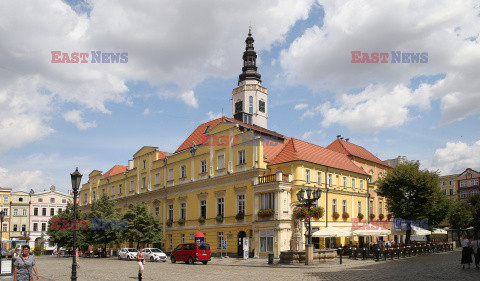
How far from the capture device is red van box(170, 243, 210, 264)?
3556 cm

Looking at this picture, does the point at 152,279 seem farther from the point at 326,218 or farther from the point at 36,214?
the point at 36,214

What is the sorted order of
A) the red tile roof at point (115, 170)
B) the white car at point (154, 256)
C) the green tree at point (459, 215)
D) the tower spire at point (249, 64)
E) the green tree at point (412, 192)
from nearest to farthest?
the white car at point (154, 256)
the green tree at point (412, 192)
the green tree at point (459, 215)
the tower spire at point (249, 64)
the red tile roof at point (115, 170)

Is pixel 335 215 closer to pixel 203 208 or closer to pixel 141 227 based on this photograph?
pixel 203 208

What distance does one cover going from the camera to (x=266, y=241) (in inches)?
1567

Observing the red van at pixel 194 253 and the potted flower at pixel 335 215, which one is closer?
the red van at pixel 194 253

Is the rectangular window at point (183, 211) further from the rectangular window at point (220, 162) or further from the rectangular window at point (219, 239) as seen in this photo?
the rectangular window at point (220, 162)

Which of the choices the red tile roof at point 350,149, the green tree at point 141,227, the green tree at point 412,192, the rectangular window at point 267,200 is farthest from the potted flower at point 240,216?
the red tile roof at point 350,149

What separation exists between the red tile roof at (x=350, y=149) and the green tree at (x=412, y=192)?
1041cm

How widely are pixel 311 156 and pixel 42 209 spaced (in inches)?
2973

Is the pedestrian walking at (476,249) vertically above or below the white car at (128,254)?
above

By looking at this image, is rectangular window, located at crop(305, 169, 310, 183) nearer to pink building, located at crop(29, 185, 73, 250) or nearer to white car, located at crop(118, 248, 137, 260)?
white car, located at crop(118, 248, 137, 260)

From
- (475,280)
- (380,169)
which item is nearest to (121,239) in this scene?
(380,169)

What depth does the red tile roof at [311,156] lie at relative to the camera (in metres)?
42.4

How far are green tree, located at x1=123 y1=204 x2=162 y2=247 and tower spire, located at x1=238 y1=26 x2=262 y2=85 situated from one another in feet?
91.1
